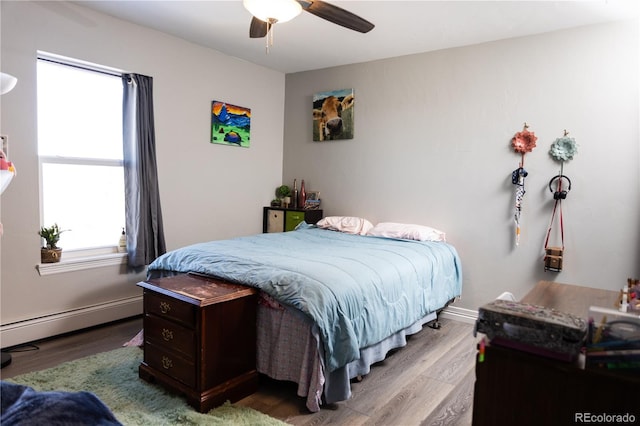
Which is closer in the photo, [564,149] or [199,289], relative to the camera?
[199,289]

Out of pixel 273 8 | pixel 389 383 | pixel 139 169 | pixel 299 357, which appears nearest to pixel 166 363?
pixel 299 357

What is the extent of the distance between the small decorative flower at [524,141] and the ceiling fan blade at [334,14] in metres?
1.66

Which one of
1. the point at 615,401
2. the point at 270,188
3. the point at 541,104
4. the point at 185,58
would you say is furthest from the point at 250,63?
the point at 615,401

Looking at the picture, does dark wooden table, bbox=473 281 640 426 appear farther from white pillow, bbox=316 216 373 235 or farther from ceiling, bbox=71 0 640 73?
white pillow, bbox=316 216 373 235

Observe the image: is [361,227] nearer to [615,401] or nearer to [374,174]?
[374,174]

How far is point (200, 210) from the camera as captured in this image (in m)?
4.02

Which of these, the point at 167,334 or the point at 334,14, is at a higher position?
the point at 334,14

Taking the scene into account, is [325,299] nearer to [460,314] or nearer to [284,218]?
[460,314]

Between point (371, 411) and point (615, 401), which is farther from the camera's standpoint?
point (371, 411)

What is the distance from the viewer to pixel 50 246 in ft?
9.97

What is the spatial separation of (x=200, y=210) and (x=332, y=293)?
228 cm

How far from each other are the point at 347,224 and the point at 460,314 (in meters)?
1.32

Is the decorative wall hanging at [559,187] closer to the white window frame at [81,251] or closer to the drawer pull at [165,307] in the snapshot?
the drawer pull at [165,307]

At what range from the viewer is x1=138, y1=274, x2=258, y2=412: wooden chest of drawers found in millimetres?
2105
